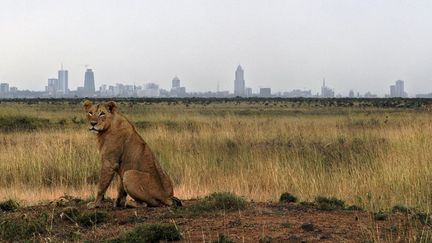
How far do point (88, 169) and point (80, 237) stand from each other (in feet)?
23.8

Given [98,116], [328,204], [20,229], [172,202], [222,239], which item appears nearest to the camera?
[222,239]

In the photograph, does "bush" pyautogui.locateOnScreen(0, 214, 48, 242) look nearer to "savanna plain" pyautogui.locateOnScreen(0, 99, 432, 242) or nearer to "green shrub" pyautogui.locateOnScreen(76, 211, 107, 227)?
"savanna plain" pyautogui.locateOnScreen(0, 99, 432, 242)

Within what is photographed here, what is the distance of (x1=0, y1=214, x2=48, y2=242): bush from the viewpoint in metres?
6.48

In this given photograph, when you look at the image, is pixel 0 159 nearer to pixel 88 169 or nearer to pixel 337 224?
pixel 88 169

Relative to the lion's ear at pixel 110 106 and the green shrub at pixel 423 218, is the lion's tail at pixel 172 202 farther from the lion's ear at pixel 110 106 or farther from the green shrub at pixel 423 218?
the green shrub at pixel 423 218

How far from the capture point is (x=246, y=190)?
11555mm

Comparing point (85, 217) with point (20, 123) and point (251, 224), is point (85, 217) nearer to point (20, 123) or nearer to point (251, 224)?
point (251, 224)

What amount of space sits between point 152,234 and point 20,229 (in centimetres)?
178

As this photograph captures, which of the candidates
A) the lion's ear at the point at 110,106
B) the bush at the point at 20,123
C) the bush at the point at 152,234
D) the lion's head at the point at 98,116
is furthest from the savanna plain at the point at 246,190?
the bush at the point at 20,123

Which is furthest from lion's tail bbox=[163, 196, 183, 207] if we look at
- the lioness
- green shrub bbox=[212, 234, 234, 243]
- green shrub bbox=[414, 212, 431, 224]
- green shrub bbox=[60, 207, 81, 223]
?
green shrub bbox=[414, 212, 431, 224]

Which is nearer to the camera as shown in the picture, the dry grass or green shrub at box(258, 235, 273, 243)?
green shrub at box(258, 235, 273, 243)

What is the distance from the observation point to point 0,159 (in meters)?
14.5

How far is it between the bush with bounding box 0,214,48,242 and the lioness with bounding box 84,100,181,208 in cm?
116

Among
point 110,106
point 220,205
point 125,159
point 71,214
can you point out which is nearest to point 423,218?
point 220,205
